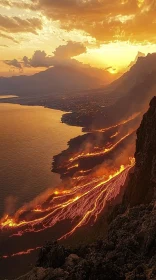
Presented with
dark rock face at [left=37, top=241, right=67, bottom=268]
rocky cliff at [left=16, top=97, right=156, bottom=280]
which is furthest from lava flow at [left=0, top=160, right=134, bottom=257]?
dark rock face at [left=37, top=241, right=67, bottom=268]

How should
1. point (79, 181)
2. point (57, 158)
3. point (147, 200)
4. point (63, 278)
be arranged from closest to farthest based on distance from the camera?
point (63, 278)
point (147, 200)
point (79, 181)
point (57, 158)

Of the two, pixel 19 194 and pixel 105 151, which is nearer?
pixel 19 194

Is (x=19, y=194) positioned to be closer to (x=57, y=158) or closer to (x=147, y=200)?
(x=57, y=158)

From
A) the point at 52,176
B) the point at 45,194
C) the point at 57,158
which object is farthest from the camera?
the point at 57,158

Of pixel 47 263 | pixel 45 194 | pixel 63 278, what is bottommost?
pixel 45 194

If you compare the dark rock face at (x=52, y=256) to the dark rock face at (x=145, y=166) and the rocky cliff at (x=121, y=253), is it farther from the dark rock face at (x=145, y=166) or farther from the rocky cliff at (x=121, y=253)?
the dark rock face at (x=145, y=166)

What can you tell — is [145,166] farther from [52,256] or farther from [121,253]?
[52,256]

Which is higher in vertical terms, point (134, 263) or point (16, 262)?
point (134, 263)

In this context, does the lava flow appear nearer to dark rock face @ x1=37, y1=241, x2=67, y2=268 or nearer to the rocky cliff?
the rocky cliff

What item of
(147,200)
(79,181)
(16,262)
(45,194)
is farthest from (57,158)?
(147,200)
